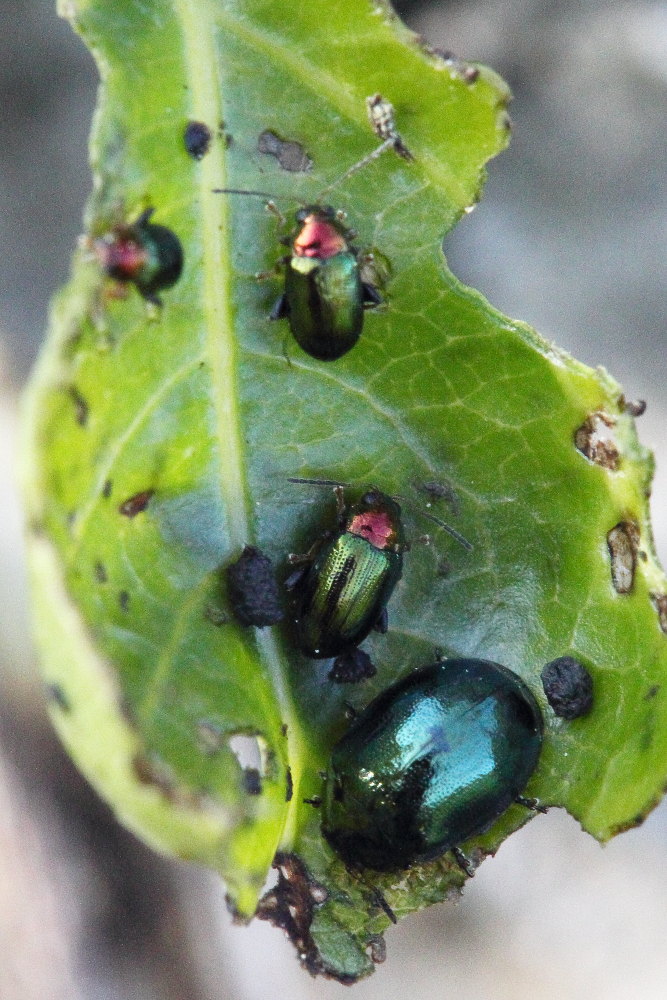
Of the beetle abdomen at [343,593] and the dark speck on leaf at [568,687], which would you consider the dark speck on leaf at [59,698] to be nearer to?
the beetle abdomen at [343,593]

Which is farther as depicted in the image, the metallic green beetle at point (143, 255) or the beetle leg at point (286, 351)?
the beetle leg at point (286, 351)

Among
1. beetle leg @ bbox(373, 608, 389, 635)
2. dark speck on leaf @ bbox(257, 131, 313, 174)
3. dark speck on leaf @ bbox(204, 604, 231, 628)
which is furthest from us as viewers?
beetle leg @ bbox(373, 608, 389, 635)

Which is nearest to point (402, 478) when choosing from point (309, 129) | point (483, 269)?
point (309, 129)

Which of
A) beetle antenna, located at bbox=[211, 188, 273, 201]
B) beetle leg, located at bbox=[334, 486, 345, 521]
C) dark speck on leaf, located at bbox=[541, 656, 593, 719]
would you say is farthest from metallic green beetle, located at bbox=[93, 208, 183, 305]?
dark speck on leaf, located at bbox=[541, 656, 593, 719]

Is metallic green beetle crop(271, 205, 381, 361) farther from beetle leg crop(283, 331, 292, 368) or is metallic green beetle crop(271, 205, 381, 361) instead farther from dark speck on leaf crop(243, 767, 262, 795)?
dark speck on leaf crop(243, 767, 262, 795)

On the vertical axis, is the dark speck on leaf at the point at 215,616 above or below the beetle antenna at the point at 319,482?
below

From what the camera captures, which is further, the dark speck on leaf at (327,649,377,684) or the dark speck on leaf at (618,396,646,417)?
the dark speck on leaf at (327,649,377,684)

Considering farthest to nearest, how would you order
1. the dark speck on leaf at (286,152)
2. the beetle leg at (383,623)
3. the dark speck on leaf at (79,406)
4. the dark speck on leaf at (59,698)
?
the beetle leg at (383,623) → the dark speck on leaf at (286,152) → the dark speck on leaf at (79,406) → the dark speck on leaf at (59,698)

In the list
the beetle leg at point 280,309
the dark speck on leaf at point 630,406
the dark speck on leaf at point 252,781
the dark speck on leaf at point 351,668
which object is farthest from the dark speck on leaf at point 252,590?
the dark speck on leaf at point 630,406
